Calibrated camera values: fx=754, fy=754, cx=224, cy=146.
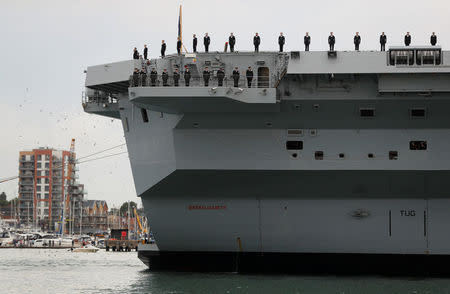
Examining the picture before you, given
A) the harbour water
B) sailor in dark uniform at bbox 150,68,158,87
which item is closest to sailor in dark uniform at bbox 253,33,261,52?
sailor in dark uniform at bbox 150,68,158,87

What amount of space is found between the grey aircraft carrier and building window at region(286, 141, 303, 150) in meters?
0.03

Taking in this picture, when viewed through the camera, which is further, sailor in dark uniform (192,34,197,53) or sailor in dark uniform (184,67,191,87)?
sailor in dark uniform (192,34,197,53)

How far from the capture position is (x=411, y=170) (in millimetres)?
25125

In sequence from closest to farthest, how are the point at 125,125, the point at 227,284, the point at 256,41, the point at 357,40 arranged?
A: the point at 227,284
the point at 357,40
the point at 256,41
the point at 125,125

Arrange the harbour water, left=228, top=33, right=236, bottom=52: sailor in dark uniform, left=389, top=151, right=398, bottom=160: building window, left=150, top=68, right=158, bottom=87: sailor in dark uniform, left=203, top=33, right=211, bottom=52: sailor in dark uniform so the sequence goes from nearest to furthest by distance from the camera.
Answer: the harbour water
left=150, top=68, right=158, bottom=87: sailor in dark uniform
left=389, top=151, right=398, bottom=160: building window
left=228, top=33, right=236, bottom=52: sailor in dark uniform
left=203, top=33, right=211, bottom=52: sailor in dark uniform

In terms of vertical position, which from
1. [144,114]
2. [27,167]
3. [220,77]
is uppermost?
[27,167]

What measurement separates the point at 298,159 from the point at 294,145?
0.50 m

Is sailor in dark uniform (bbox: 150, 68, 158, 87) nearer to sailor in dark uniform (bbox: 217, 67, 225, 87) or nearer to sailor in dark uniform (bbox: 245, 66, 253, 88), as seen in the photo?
sailor in dark uniform (bbox: 217, 67, 225, 87)

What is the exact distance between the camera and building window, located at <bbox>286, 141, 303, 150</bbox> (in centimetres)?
2548

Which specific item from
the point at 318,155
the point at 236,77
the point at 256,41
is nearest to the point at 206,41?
the point at 256,41

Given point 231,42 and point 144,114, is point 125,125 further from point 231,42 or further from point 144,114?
point 231,42

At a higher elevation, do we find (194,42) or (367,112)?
(194,42)

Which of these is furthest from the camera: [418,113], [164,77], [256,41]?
[256,41]

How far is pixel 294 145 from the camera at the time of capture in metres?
25.5
